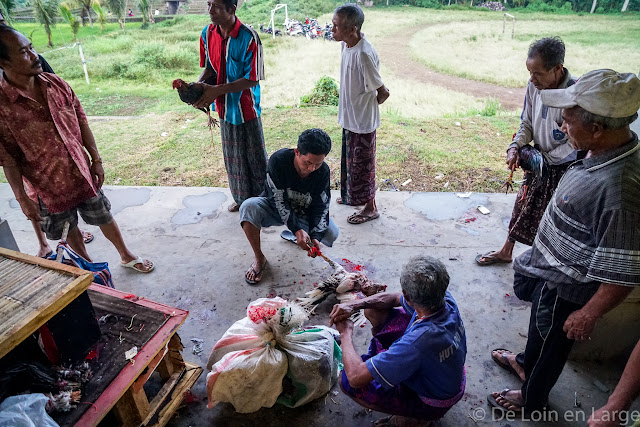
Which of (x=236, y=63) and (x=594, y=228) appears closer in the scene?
(x=594, y=228)

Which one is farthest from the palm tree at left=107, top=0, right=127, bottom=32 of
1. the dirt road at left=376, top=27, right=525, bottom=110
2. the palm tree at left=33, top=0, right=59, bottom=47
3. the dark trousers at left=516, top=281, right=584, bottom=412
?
the dark trousers at left=516, top=281, right=584, bottom=412

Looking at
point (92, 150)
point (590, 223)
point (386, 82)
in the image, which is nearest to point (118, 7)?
point (386, 82)

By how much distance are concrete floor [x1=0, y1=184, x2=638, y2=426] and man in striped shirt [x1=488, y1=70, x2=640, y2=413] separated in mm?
574

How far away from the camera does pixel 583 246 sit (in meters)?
1.66

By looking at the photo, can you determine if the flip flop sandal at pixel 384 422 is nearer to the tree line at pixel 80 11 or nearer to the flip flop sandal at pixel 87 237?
the flip flop sandal at pixel 87 237

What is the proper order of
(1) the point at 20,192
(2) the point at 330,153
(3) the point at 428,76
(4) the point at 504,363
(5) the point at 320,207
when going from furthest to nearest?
(3) the point at 428,76
(2) the point at 330,153
(5) the point at 320,207
(1) the point at 20,192
(4) the point at 504,363

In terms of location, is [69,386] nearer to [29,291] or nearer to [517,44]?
[29,291]

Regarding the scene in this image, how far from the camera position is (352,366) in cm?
181

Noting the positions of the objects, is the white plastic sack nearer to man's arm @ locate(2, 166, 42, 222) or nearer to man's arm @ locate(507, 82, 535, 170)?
man's arm @ locate(2, 166, 42, 222)

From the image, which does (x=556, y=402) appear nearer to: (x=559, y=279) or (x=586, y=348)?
(x=586, y=348)

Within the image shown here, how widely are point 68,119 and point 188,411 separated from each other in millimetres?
2142

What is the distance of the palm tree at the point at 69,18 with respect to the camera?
1493 cm

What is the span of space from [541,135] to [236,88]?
242cm

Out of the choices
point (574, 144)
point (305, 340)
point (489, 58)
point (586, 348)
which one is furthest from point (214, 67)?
point (489, 58)
